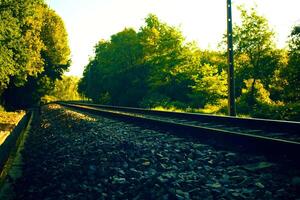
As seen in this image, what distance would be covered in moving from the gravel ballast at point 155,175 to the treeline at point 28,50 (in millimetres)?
16334

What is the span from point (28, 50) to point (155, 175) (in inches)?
998

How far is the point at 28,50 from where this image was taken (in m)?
26.8

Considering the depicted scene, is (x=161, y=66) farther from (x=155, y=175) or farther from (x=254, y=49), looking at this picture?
(x=155, y=175)

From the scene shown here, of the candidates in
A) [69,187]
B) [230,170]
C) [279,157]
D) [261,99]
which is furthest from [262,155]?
[261,99]

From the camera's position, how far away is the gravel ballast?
3.83m

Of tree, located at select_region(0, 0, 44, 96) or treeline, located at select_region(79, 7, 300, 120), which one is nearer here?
tree, located at select_region(0, 0, 44, 96)

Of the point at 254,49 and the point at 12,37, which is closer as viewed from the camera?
the point at 12,37

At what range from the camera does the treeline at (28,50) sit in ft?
69.3

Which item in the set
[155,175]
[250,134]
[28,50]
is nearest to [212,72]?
[28,50]

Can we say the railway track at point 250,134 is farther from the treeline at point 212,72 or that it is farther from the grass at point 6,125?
the treeline at point 212,72

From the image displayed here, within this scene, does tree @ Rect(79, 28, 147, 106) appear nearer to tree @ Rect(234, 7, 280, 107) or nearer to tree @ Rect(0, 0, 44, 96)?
tree @ Rect(234, 7, 280, 107)

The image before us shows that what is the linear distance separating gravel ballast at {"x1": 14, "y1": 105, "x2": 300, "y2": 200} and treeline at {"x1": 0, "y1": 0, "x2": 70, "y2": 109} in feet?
53.6

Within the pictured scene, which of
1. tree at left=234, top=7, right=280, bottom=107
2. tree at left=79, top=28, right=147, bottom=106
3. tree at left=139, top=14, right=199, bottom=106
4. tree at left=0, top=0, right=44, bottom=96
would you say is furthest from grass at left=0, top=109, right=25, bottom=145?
tree at left=234, top=7, right=280, bottom=107

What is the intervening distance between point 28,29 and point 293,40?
93.5 ft
